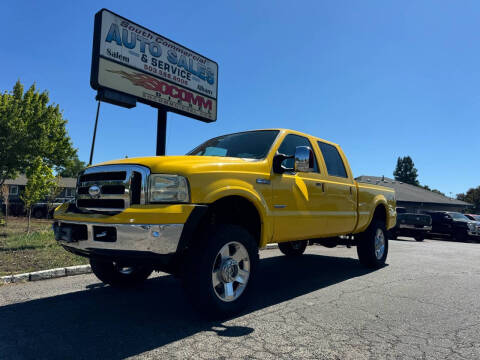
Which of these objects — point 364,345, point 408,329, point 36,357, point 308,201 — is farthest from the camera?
point 308,201

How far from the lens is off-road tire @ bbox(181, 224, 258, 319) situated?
3043 mm

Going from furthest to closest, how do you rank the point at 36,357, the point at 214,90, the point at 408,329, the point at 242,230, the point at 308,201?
the point at 214,90, the point at 308,201, the point at 242,230, the point at 408,329, the point at 36,357

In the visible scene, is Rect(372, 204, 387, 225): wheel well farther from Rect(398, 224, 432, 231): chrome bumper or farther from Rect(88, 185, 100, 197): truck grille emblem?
Rect(398, 224, 432, 231): chrome bumper

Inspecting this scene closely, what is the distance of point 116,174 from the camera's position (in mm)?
3244

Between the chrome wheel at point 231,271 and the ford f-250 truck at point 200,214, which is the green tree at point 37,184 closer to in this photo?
the ford f-250 truck at point 200,214

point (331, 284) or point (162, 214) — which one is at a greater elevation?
point (162, 214)

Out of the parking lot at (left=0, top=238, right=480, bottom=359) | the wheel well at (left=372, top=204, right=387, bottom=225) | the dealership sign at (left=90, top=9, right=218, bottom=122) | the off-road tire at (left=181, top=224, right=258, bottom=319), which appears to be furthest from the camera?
the dealership sign at (left=90, top=9, right=218, bottom=122)

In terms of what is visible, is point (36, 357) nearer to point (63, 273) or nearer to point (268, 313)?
point (268, 313)

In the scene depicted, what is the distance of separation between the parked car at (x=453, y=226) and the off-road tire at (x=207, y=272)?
704 inches

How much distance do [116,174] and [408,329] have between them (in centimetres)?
307

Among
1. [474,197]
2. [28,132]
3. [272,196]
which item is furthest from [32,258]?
[474,197]

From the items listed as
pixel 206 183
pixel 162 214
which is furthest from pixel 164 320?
pixel 206 183

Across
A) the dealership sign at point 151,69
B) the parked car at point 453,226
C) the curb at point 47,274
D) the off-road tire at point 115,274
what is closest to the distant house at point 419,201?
the parked car at point 453,226

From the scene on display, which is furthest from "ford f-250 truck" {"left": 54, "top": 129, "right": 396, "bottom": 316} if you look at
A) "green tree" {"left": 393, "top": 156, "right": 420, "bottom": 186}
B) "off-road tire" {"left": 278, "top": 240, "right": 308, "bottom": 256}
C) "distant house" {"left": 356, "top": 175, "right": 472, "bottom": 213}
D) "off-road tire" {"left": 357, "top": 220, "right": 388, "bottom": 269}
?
"green tree" {"left": 393, "top": 156, "right": 420, "bottom": 186}
